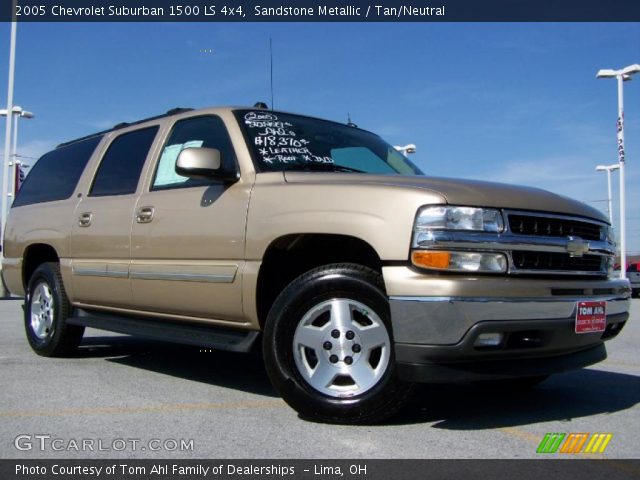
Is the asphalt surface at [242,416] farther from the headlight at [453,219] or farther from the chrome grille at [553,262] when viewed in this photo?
the headlight at [453,219]

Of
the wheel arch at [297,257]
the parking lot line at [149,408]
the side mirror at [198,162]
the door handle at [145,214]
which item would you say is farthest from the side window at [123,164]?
the parking lot line at [149,408]

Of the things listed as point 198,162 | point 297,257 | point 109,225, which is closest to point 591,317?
point 297,257

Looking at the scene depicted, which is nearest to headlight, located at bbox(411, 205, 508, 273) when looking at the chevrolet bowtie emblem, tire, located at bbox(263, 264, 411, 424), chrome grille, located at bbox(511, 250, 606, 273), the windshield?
chrome grille, located at bbox(511, 250, 606, 273)

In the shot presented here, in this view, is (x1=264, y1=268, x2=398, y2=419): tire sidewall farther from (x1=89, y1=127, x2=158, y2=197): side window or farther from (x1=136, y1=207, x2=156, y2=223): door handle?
(x1=89, y1=127, x2=158, y2=197): side window

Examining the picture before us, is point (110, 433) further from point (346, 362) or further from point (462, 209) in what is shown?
point (462, 209)

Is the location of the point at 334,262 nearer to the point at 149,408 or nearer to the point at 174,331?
the point at 174,331

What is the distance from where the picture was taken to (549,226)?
11.8 ft

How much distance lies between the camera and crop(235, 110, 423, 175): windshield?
439cm

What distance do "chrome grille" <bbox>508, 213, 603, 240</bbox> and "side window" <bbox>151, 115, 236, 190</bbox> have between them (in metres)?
1.83

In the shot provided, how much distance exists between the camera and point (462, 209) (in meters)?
3.37

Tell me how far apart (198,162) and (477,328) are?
1936 millimetres
